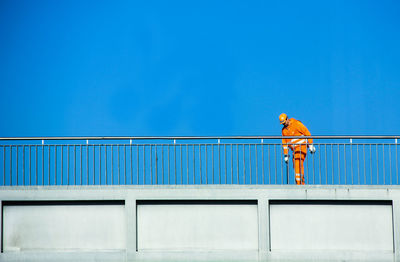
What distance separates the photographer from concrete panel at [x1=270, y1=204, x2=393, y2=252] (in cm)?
1588

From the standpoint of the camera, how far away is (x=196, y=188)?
52.2ft

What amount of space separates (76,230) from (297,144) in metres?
5.61

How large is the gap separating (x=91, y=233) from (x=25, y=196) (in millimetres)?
1773

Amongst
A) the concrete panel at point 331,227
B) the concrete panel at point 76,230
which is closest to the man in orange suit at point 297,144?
the concrete panel at point 331,227

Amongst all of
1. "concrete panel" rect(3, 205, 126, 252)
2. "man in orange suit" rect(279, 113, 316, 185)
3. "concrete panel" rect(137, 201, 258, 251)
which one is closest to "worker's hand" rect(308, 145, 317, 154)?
"man in orange suit" rect(279, 113, 316, 185)

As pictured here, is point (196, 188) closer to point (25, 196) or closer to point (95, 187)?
point (95, 187)

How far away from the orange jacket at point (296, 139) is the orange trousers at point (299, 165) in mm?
116

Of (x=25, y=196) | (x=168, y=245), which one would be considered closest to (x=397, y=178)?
(x=168, y=245)

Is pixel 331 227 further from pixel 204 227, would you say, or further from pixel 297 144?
pixel 204 227

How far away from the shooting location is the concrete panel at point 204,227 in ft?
52.7

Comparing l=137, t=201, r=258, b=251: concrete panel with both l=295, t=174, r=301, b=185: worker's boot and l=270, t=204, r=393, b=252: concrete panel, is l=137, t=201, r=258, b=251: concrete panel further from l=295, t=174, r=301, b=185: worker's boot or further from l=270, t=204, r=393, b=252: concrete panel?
l=295, t=174, r=301, b=185: worker's boot

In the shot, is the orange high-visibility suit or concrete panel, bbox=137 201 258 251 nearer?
concrete panel, bbox=137 201 258 251

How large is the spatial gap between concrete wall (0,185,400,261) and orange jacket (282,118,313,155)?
112cm

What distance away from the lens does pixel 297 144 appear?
1633cm
